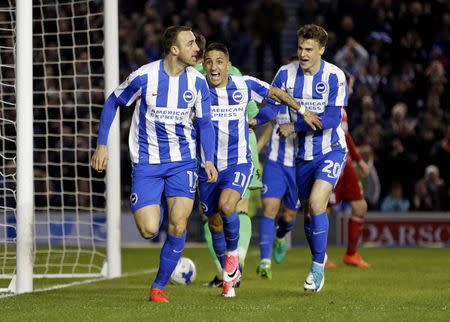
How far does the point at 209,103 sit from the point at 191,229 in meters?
9.86

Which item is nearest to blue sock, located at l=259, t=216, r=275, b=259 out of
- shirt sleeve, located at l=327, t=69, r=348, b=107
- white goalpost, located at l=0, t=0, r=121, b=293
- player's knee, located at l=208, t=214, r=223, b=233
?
white goalpost, located at l=0, t=0, r=121, b=293

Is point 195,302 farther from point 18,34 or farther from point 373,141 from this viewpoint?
point 373,141

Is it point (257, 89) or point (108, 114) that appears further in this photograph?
point (257, 89)

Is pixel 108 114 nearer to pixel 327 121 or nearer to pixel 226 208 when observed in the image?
pixel 226 208

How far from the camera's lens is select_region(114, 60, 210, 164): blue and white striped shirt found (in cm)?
1005

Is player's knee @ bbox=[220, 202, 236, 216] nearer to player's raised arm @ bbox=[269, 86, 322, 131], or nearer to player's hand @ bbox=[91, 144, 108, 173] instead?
player's raised arm @ bbox=[269, 86, 322, 131]

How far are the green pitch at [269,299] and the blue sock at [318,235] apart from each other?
332 mm

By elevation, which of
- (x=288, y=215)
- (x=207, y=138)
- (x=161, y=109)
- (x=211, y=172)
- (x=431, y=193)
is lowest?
(x=431, y=193)

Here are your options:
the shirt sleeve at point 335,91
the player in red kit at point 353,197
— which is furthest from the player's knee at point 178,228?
the player in red kit at point 353,197

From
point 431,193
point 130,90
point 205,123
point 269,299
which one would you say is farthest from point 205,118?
point 431,193

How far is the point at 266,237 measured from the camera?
42.9 ft

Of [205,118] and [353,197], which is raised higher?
[205,118]

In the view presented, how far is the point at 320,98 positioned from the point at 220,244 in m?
1.47

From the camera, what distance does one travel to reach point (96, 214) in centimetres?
1956
